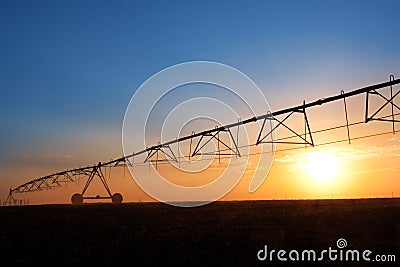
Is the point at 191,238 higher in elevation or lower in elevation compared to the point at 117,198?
lower

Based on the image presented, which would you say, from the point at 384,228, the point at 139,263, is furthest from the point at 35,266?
the point at 384,228

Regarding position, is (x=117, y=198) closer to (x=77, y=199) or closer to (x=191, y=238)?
(x=77, y=199)

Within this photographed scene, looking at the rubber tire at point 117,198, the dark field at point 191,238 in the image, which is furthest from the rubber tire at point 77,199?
the dark field at point 191,238

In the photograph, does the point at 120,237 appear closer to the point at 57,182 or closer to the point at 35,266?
the point at 35,266

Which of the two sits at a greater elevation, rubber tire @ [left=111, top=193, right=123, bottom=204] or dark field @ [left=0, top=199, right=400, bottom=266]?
rubber tire @ [left=111, top=193, right=123, bottom=204]

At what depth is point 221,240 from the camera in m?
24.5

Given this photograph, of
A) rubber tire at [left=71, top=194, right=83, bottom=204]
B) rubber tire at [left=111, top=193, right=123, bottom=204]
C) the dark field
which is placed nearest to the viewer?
the dark field

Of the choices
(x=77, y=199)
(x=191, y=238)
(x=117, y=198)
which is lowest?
(x=191, y=238)

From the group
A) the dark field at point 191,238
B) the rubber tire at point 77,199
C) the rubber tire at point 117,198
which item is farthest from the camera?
the rubber tire at point 77,199

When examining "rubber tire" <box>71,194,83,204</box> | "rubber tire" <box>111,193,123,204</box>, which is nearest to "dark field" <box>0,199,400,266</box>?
"rubber tire" <box>111,193,123,204</box>

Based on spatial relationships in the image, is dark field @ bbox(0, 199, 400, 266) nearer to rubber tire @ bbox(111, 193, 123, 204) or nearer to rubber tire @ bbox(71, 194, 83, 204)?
rubber tire @ bbox(111, 193, 123, 204)

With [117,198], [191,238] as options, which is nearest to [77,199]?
[117,198]

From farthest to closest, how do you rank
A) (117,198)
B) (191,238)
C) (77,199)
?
1. (77,199)
2. (117,198)
3. (191,238)

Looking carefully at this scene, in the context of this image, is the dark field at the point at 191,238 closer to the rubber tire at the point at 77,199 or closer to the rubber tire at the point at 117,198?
the rubber tire at the point at 117,198
